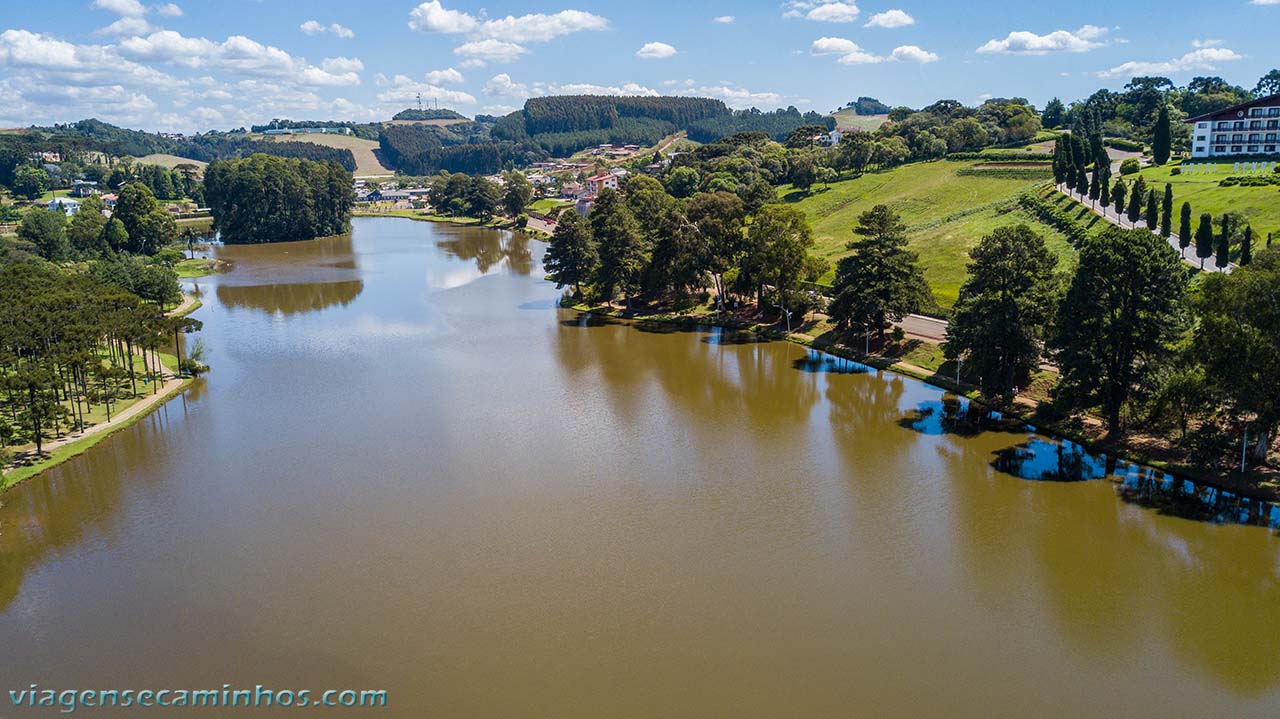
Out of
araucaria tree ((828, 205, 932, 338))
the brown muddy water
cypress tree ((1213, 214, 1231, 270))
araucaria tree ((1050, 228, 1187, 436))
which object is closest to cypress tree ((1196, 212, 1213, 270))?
cypress tree ((1213, 214, 1231, 270))

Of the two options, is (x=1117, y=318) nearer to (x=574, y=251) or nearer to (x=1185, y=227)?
(x=1185, y=227)

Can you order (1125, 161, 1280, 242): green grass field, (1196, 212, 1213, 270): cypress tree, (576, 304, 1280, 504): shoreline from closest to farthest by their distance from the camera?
1. (576, 304, 1280, 504): shoreline
2. (1196, 212, 1213, 270): cypress tree
3. (1125, 161, 1280, 242): green grass field

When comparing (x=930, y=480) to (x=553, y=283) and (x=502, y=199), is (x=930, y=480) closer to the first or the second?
(x=553, y=283)

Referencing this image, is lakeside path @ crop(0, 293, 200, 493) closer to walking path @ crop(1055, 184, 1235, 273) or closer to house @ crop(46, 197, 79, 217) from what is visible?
walking path @ crop(1055, 184, 1235, 273)

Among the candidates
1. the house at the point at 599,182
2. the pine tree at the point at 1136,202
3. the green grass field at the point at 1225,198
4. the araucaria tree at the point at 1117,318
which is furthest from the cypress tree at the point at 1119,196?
the house at the point at 599,182

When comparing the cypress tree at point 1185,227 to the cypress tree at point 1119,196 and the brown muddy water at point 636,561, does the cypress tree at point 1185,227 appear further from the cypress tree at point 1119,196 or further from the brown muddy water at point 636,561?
the brown muddy water at point 636,561

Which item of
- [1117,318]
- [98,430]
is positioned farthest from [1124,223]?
[98,430]
